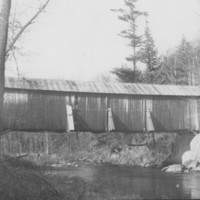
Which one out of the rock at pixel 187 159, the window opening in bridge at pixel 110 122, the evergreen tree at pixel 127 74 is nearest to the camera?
the rock at pixel 187 159

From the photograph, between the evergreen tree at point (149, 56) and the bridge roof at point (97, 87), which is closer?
the bridge roof at point (97, 87)

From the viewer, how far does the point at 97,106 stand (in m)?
26.1

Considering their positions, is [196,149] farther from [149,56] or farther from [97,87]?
[149,56]

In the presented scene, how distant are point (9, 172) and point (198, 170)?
17325 mm

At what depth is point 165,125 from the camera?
27453 mm

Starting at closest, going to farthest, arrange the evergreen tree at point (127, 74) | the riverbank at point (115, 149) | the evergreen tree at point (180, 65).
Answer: the riverbank at point (115, 149) → the evergreen tree at point (127, 74) → the evergreen tree at point (180, 65)

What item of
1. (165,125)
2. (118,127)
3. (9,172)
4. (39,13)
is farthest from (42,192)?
(165,125)

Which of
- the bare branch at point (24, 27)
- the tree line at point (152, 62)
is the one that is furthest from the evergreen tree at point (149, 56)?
the bare branch at point (24, 27)

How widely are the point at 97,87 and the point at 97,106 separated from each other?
149 centimetres

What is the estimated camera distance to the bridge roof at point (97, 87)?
25031 millimetres

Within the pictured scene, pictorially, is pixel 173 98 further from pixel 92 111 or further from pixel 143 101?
pixel 92 111

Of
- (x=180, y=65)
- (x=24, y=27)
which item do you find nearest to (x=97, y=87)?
(x=24, y=27)

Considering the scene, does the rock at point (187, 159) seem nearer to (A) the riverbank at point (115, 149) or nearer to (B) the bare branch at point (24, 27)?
(A) the riverbank at point (115, 149)

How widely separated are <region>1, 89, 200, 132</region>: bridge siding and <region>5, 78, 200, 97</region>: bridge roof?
31cm
